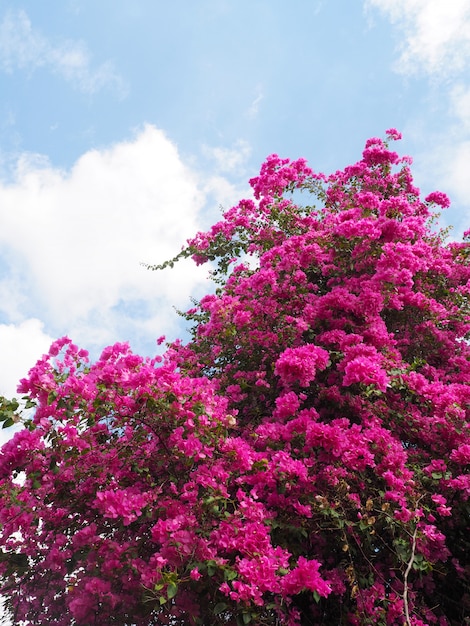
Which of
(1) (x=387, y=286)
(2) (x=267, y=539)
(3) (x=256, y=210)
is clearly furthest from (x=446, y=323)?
(2) (x=267, y=539)

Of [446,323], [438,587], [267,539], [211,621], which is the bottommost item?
[438,587]

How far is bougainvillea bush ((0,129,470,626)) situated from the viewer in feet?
10.5

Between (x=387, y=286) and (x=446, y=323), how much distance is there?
122 centimetres

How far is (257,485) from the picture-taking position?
3.66 meters

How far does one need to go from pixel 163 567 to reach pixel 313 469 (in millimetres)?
1412

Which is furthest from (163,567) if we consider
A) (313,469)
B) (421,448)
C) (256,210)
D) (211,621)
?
(256,210)

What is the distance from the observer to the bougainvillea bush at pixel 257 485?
3.20 m

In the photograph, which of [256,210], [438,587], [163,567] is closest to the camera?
[163,567]

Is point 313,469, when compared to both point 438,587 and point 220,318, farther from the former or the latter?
point 220,318

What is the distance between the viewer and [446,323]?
575cm

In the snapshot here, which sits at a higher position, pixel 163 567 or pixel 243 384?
pixel 243 384

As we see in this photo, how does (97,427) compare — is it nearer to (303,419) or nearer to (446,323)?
(303,419)

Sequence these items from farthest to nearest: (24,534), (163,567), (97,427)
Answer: (97,427) → (24,534) → (163,567)

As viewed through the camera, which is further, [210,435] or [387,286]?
[387,286]
